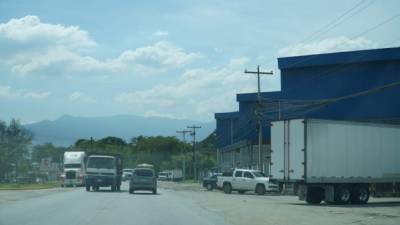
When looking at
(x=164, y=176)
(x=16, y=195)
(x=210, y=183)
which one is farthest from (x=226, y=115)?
(x=16, y=195)

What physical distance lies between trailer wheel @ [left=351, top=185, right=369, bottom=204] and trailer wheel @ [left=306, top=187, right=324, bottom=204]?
1617 mm

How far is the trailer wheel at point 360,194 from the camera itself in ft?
103

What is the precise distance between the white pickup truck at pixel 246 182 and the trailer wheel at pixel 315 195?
42.0ft

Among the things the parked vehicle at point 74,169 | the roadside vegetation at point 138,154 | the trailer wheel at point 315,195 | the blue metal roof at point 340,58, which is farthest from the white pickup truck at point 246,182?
the roadside vegetation at point 138,154

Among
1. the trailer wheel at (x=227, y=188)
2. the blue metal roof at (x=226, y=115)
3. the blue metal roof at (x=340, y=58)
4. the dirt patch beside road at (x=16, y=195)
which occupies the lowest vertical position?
the dirt patch beside road at (x=16, y=195)

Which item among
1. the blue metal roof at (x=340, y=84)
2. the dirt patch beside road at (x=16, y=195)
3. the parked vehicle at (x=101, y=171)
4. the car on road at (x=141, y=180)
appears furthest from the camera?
the blue metal roof at (x=340, y=84)

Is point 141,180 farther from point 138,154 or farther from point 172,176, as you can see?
point 138,154

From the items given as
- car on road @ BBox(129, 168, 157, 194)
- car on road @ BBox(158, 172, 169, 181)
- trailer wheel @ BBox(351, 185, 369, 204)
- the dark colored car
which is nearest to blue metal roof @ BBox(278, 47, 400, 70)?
the dark colored car

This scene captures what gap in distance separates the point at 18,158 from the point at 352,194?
69174 millimetres

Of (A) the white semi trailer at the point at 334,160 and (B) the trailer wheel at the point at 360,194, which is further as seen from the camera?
(B) the trailer wheel at the point at 360,194

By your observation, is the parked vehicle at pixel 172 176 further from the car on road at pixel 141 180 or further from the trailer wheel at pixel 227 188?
the car on road at pixel 141 180

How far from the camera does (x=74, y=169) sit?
206 ft

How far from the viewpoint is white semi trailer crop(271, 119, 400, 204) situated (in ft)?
98.0

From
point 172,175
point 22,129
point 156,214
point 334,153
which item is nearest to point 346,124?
point 334,153
